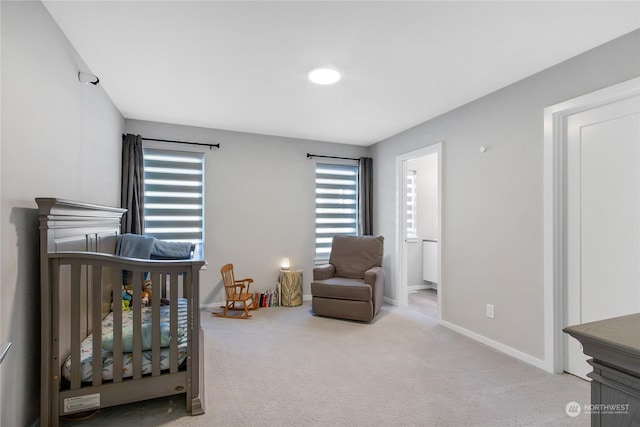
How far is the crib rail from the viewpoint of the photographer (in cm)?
168

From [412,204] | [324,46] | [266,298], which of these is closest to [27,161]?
[324,46]

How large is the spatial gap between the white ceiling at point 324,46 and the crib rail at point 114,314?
1462 mm

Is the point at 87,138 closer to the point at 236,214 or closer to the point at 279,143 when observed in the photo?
the point at 236,214

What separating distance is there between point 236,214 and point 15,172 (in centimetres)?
287

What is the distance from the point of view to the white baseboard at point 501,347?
255 cm

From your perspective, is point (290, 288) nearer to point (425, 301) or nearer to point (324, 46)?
point (425, 301)

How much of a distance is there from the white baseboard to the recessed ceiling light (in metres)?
2.80

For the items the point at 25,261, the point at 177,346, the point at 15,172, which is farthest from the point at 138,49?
the point at 177,346

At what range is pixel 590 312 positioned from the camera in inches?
90.4

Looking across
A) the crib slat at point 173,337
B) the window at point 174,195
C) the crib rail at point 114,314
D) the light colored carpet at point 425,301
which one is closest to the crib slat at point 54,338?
the crib rail at point 114,314

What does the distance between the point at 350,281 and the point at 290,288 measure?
2.97 feet

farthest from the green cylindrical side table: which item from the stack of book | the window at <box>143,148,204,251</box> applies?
the window at <box>143,148,204,251</box>

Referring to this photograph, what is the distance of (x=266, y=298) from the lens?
4.35 metres

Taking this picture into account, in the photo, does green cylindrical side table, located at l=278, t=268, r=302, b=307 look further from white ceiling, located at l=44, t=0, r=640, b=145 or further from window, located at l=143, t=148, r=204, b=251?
white ceiling, located at l=44, t=0, r=640, b=145
